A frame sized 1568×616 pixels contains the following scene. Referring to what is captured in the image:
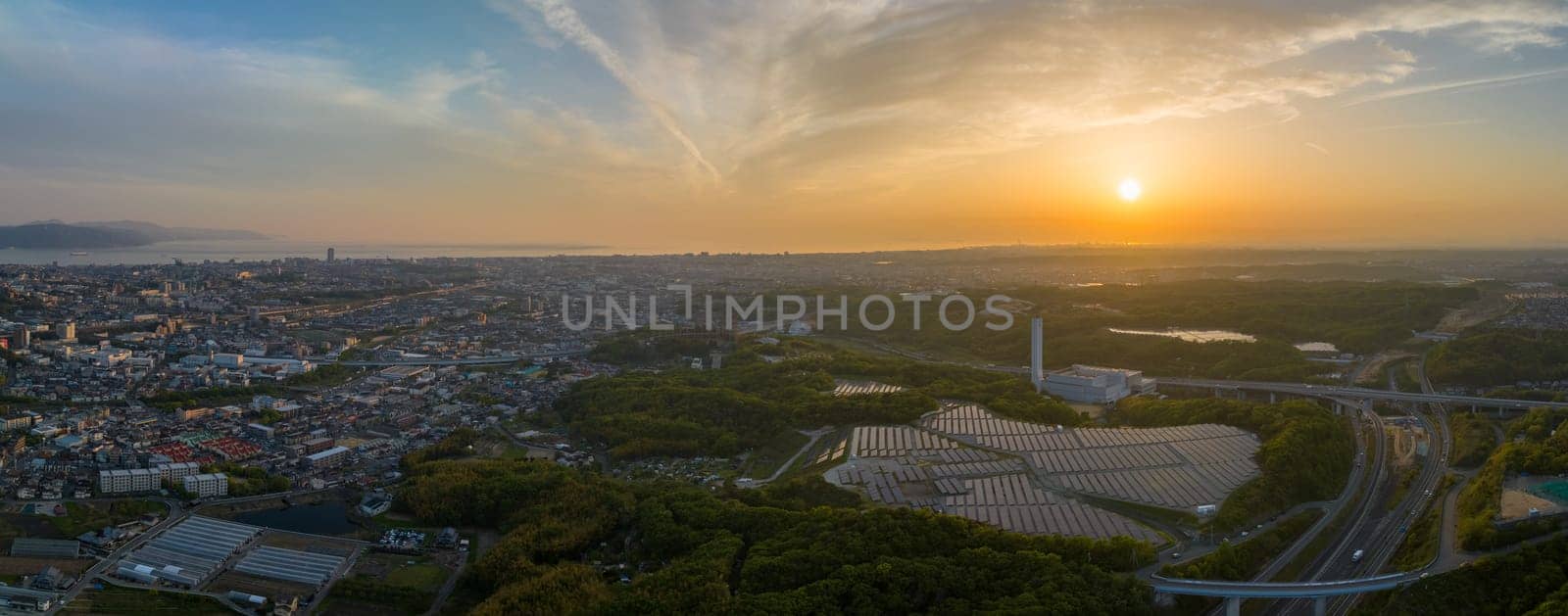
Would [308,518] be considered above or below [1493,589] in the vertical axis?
below

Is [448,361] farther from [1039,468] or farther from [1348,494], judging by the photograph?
[1348,494]

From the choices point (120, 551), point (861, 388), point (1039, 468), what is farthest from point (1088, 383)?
point (120, 551)

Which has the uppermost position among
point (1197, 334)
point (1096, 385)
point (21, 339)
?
point (1197, 334)

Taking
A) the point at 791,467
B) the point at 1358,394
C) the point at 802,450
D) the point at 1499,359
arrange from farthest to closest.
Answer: the point at 1499,359
the point at 1358,394
the point at 802,450
the point at 791,467

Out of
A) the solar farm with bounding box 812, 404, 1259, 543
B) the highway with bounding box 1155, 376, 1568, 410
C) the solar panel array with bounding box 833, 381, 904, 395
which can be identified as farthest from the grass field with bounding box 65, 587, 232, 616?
the highway with bounding box 1155, 376, 1568, 410

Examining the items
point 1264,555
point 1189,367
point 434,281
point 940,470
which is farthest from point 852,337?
point 434,281

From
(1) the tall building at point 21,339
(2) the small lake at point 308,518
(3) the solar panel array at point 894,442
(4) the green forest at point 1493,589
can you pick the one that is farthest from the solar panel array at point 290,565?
(1) the tall building at point 21,339

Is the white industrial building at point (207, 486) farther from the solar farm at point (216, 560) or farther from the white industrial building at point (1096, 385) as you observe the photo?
the white industrial building at point (1096, 385)
